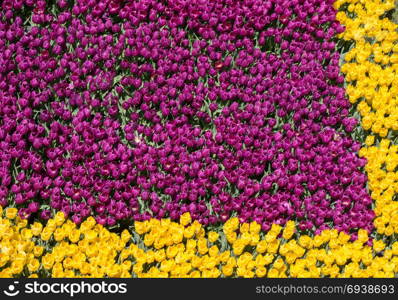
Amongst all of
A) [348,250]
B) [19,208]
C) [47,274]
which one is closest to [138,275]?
[47,274]

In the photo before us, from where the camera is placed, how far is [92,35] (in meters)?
6.02

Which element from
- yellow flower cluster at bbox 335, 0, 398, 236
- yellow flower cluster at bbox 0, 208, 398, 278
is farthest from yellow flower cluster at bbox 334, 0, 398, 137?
yellow flower cluster at bbox 0, 208, 398, 278

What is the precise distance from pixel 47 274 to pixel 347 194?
7.91 ft

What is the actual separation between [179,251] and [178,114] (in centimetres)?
131

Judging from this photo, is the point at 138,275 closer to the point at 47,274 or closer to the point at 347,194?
the point at 47,274

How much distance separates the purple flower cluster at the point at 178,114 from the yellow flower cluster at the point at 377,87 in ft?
0.39

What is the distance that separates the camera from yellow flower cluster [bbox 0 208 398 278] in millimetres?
4770

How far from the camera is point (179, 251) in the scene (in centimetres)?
490

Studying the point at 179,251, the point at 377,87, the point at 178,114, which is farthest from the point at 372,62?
the point at 179,251

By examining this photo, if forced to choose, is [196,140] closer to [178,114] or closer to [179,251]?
[178,114]

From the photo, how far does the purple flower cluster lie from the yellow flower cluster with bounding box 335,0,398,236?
0.12 meters

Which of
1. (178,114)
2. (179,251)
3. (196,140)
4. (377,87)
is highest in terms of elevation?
(377,87)

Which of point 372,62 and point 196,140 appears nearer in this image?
point 196,140

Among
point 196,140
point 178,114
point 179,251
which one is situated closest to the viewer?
point 179,251
